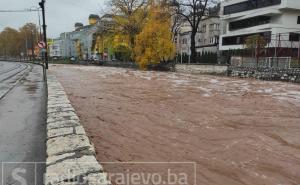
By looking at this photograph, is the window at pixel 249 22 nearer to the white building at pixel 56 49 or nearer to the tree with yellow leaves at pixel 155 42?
the tree with yellow leaves at pixel 155 42

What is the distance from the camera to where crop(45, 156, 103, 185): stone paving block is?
3272 mm

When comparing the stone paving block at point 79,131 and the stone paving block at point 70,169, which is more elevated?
the stone paving block at point 79,131

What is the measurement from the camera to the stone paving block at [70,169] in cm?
327

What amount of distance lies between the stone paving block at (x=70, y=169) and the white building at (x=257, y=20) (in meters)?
39.7

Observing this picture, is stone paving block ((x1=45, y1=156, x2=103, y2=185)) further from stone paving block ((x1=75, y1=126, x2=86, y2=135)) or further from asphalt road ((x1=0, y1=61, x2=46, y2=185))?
stone paving block ((x1=75, y1=126, x2=86, y2=135))

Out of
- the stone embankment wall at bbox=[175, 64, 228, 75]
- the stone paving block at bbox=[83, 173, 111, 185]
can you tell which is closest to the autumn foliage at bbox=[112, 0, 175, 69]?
the stone embankment wall at bbox=[175, 64, 228, 75]

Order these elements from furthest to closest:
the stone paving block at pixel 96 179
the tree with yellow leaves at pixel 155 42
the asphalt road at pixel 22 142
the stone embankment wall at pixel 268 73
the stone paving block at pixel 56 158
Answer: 1. the tree with yellow leaves at pixel 155 42
2. the stone embankment wall at pixel 268 73
3. the asphalt road at pixel 22 142
4. the stone paving block at pixel 56 158
5. the stone paving block at pixel 96 179

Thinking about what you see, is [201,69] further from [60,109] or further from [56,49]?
[56,49]

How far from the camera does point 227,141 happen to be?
7.10 m

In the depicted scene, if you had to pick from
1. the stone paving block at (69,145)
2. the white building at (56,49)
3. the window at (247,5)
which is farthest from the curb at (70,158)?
the white building at (56,49)

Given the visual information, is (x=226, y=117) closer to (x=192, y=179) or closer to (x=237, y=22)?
(x=192, y=179)

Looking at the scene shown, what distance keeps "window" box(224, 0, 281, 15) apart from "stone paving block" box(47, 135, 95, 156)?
5080 centimetres

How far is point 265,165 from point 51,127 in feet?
12.1

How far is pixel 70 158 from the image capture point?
3.81m
